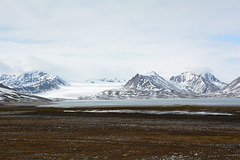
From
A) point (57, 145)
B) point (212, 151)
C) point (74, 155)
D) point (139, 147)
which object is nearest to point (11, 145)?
point (57, 145)

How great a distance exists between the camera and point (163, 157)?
23172 mm

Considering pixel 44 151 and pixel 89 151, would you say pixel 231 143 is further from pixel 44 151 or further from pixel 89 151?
pixel 44 151

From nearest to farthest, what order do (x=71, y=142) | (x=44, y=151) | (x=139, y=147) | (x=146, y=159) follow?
(x=146, y=159) < (x=44, y=151) < (x=139, y=147) < (x=71, y=142)

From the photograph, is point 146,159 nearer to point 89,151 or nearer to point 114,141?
point 89,151

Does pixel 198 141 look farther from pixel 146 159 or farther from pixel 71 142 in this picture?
pixel 71 142

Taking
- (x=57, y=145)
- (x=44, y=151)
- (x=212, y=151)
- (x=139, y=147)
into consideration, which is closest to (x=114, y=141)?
(x=139, y=147)

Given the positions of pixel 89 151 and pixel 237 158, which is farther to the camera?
pixel 89 151

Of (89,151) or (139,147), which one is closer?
(89,151)

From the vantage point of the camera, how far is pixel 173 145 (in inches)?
1154

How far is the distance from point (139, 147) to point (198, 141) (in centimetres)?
874

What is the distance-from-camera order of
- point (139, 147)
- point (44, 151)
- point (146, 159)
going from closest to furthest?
point (146, 159) < point (44, 151) < point (139, 147)

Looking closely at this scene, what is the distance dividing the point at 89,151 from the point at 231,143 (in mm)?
17362

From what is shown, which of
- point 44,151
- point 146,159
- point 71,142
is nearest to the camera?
point 146,159

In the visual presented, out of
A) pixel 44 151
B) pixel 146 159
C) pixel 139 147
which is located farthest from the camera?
pixel 139 147
